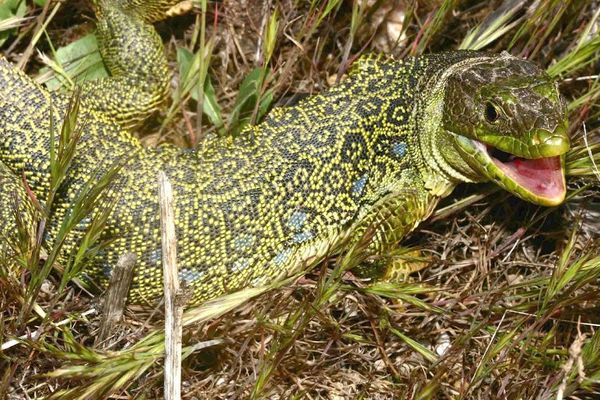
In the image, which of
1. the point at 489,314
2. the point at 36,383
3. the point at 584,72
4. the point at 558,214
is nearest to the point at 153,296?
the point at 36,383

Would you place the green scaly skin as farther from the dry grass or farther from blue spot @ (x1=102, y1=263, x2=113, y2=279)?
the dry grass

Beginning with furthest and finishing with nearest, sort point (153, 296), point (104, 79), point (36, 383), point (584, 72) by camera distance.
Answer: point (584, 72) < point (104, 79) < point (153, 296) < point (36, 383)

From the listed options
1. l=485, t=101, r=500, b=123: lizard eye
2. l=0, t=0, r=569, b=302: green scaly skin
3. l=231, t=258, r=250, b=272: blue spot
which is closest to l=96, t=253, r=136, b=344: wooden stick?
l=0, t=0, r=569, b=302: green scaly skin

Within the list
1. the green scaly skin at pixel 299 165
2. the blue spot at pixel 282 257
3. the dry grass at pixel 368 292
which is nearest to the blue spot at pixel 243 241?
the green scaly skin at pixel 299 165

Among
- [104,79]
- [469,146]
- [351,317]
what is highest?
[104,79]

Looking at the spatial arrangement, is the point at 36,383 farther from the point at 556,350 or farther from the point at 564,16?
the point at 564,16

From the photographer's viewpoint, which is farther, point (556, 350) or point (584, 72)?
point (584, 72)

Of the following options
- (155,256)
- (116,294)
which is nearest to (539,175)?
(155,256)
